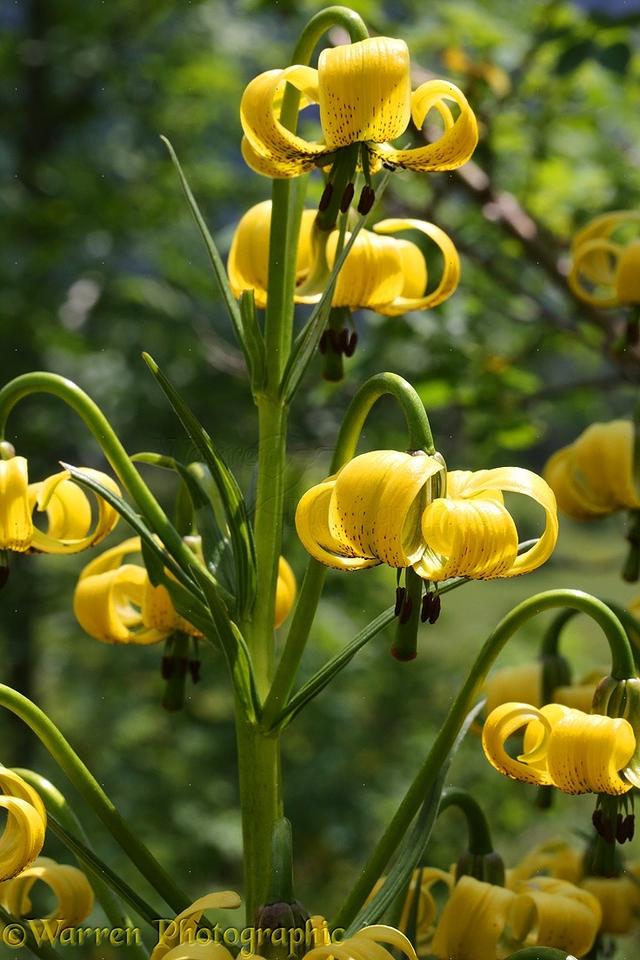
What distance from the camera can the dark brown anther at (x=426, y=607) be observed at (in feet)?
2.44

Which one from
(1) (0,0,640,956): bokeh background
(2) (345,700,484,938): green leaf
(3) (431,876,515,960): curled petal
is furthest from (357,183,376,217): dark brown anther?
(1) (0,0,640,956): bokeh background

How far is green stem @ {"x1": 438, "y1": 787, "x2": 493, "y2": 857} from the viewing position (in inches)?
36.9

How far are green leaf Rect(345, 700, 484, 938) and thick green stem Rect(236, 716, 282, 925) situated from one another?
7 cm

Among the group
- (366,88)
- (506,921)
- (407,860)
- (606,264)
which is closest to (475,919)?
(506,921)

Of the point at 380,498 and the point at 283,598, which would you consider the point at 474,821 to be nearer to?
the point at 283,598

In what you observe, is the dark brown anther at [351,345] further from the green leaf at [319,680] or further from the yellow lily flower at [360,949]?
the yellow lily flower at [360,949]

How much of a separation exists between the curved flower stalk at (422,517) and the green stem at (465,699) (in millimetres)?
42

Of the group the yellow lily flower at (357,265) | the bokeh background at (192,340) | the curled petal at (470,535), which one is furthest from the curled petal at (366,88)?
the bokeh background at (192,340)

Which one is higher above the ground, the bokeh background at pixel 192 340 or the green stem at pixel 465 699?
the green stem at pixel 465 699

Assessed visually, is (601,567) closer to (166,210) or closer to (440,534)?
(440,534)

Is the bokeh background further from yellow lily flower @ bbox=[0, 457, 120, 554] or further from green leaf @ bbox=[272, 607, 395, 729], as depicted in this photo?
green leaf @ bbox=[272, 607, 395, 729]

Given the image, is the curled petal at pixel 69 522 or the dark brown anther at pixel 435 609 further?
the curled petal at pixel 69 522

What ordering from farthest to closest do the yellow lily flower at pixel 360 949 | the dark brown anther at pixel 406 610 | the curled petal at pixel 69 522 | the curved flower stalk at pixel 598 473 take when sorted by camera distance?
the curved flower stalk at pixel 598 473 < the curled petal at pixel 69 522 < the dark brown anther at pixel 406 610 < the yellow lily flower at pixel 360 949

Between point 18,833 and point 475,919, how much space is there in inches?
13.7
